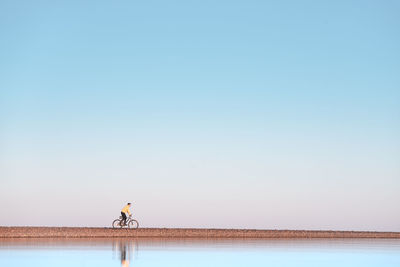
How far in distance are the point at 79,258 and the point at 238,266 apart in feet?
25.0

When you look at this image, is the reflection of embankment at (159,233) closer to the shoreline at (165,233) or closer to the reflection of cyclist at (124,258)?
the shoreline at (165,233)

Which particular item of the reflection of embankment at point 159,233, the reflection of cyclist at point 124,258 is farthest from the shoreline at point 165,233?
the reflection of cyclist at point 124,258

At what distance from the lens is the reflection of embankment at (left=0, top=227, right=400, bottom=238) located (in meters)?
59.9

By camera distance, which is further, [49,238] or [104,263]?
[49,238]

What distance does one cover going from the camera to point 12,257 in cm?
3584

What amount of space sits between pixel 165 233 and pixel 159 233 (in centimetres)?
51

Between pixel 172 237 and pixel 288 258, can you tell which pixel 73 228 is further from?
pixel 288 258

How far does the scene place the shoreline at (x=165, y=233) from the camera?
59938 millimetres

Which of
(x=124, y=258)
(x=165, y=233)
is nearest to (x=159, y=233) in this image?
(x=165, y=233)

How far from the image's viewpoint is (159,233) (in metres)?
63.6

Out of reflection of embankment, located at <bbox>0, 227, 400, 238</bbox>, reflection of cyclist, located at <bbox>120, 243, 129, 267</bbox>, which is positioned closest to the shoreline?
reflection of embankment, located at <bbox>0, 227, 400, 238</bbox>

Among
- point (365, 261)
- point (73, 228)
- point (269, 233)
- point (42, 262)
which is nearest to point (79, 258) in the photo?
point (42, 262)

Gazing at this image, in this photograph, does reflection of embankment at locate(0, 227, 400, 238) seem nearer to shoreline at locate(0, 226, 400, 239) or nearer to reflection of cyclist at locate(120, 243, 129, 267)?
shoreline at locate(0, 226, 400, 239)

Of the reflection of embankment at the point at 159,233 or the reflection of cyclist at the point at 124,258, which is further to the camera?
the reflection of embankment at the point at 159,233
